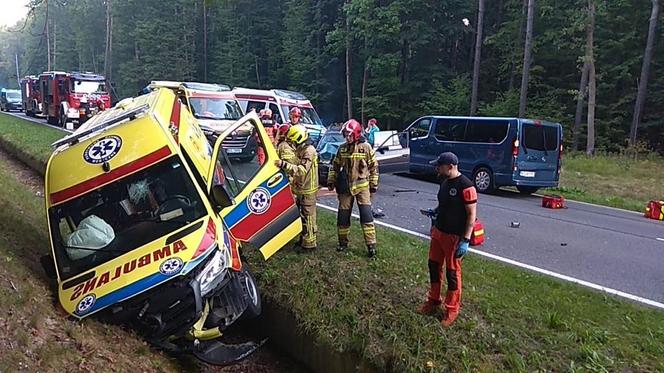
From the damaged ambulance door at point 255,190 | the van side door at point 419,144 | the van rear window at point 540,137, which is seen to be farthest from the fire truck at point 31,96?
the damaged ambulance door at point 255,190

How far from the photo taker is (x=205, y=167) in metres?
5.66

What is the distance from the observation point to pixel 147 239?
4.76 meters

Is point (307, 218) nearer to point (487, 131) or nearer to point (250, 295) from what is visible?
point (250, 295)

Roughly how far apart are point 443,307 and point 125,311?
2.87 meters

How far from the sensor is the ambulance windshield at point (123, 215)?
4797mm

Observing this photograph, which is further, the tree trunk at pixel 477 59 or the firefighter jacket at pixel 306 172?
the tree trunk at pixel 477 59

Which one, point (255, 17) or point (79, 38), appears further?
A: point (79, 38)

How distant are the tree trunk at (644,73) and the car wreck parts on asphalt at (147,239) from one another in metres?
21.6

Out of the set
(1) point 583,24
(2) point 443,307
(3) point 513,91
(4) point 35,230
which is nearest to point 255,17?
(3) point 513,91

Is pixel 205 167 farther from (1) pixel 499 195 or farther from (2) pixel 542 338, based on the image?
(1) pixel 499 195

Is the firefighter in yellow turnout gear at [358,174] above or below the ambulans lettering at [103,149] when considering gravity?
below

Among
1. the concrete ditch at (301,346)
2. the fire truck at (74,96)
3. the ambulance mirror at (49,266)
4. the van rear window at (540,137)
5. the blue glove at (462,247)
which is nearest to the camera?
the blue glove at (462,247)

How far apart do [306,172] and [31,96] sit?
110 feet

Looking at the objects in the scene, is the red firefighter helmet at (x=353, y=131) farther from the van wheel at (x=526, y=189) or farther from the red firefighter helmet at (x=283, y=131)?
the van wheel at (x=526, y=189)
